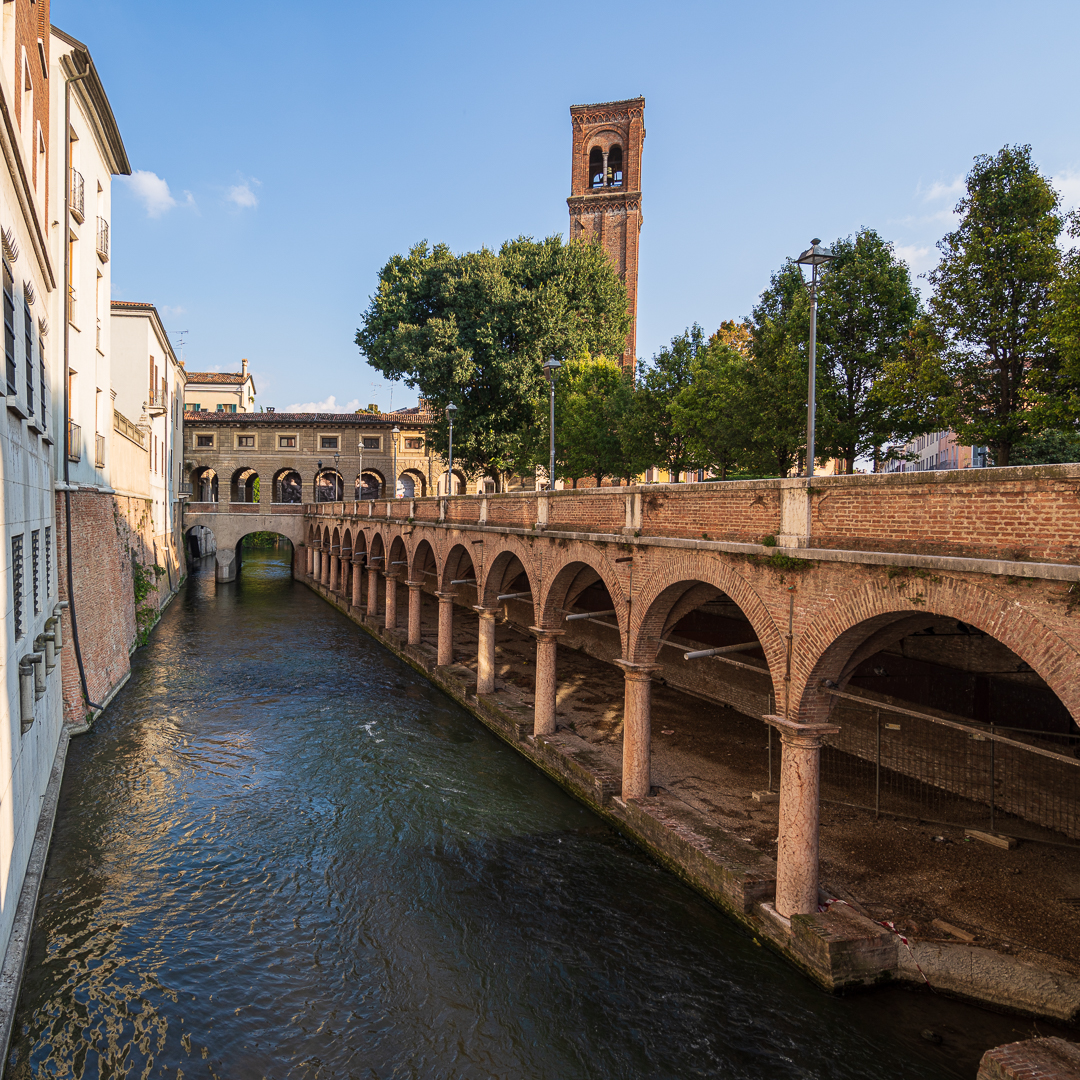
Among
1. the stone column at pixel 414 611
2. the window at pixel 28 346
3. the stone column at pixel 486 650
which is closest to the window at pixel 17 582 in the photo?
the window at pixel 28 346

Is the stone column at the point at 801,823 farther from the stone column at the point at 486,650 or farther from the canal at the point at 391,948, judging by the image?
the stone column at the point at 486,650

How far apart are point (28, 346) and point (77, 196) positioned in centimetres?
1103

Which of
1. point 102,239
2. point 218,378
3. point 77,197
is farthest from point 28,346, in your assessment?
point 218,378

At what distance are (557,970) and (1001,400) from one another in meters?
15.4

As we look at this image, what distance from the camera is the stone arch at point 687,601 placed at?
1047cm

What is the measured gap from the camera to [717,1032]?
8453 mm

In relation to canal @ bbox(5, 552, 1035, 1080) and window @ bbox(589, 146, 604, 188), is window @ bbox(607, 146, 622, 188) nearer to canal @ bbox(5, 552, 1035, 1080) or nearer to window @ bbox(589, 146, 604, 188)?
window @ bbox(589, 146, 604, 188)

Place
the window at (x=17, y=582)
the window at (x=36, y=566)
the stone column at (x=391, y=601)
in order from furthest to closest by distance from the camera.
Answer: the stone column at (x=391, y=601) < the window at (x=36, y=566) < the window at (x=17, y=582)

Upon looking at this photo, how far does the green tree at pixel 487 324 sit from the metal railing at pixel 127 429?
12184 millimetres

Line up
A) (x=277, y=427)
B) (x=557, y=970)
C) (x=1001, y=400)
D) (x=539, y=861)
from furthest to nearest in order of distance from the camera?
(x=277, y=427)
(x=1001, y=400)
(x=539, y=861)
(x=557, y=970)

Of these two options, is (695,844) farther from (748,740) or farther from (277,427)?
(277,427)

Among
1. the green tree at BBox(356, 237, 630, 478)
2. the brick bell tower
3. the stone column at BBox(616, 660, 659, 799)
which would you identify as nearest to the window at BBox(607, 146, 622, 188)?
the brick bell tower

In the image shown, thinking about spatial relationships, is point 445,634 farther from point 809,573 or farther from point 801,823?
point 809,573

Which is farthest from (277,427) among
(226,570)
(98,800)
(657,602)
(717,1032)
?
(717,1032)
